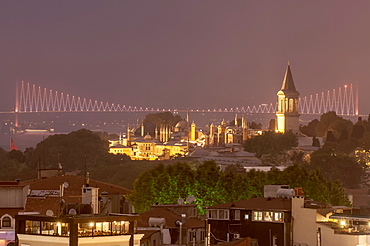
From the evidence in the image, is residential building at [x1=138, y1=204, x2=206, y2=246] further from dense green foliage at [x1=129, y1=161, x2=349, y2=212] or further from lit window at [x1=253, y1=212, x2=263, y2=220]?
dense green foliage at [x1=129, y1=161, x2=349, y2=212]

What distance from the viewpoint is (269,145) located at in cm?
14388

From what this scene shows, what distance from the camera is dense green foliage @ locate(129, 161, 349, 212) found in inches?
2192

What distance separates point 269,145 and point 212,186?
285ft

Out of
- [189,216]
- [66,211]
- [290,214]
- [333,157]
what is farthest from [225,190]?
[333,157]

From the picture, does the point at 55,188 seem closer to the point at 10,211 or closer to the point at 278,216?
the point at 278,216

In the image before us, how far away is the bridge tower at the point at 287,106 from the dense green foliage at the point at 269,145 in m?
34.8

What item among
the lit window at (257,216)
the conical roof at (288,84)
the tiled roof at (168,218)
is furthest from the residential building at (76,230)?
the conical roof at (288,84)

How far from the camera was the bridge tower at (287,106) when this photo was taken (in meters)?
186

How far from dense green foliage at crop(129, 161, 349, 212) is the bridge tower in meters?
125

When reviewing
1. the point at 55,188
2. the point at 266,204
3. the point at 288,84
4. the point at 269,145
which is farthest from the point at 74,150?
the point at 266,204

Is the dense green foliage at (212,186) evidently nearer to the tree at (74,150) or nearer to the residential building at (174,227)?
the residential building at (174,227)

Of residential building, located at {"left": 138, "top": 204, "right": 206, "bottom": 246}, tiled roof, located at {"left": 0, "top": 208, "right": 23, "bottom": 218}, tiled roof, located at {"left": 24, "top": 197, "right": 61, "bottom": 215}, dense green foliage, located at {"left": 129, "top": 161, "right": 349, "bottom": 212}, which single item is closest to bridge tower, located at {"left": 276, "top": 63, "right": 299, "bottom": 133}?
dense green foliage, located at {"left": 129, "top": 161, "right": 349, "bottom": 212}

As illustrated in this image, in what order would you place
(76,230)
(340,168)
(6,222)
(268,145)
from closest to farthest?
(76,230) → (6,222) → (340,168) → (268,145)

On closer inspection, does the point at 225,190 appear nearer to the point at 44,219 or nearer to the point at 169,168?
the point at 169,168
